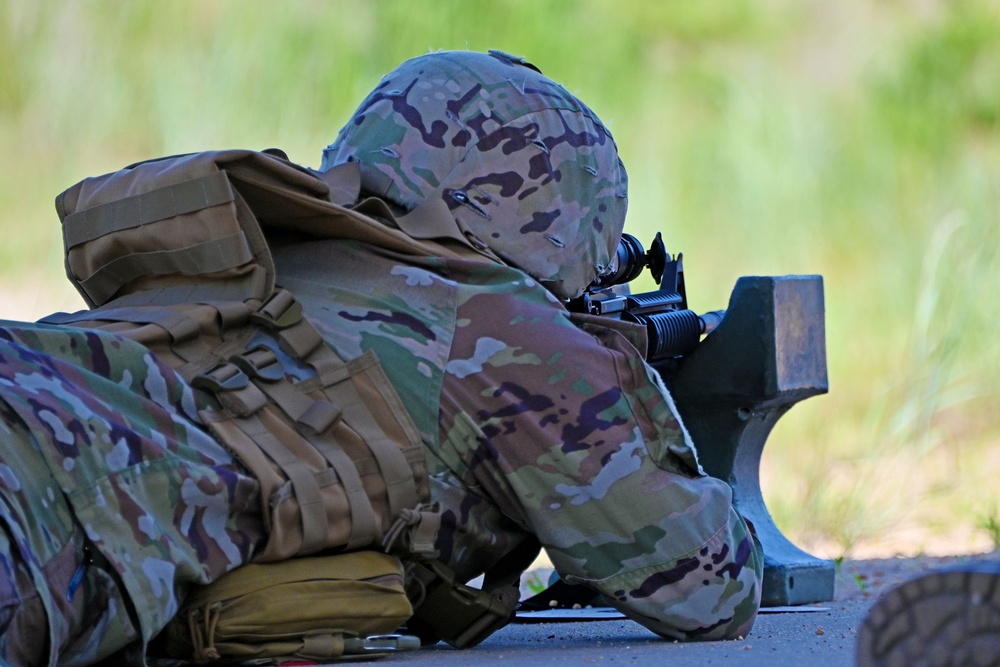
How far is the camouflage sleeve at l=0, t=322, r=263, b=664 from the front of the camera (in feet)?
6.42

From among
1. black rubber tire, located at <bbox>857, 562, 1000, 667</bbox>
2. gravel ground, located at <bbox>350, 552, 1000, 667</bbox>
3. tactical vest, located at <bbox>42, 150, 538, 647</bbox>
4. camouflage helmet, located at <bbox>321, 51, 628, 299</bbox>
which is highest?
camouflage helmet, located at <bbox>321, 51, 628, 299</bbox>

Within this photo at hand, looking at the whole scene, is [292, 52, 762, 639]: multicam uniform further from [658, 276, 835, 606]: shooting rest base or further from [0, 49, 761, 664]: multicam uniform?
[658, 276, 835, 606]: shooting rest base

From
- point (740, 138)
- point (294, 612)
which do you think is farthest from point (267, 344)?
point (740, 138)

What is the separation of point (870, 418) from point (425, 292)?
4.98 meters

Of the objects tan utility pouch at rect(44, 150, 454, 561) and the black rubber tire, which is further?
tan utility pouch at rect(44, 150, 454, 561)

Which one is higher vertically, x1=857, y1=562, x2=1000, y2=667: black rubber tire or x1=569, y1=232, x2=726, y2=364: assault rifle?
x1=569, y1=232, x2=726, y2=364: assault rifle

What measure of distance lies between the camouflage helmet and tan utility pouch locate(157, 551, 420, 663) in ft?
2.32

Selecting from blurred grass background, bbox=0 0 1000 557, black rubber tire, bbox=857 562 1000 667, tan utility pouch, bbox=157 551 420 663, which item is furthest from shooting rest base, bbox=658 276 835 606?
blurred grass background, bbox=0 0 1000 557

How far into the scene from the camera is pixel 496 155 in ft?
8.73

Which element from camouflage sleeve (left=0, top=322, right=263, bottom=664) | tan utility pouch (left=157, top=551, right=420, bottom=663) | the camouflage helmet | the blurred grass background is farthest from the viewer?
Answer: the blurred grass background

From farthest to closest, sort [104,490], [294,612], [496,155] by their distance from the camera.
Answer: [496,155], [294,612], [104,490]

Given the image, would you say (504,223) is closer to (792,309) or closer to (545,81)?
(545,81)

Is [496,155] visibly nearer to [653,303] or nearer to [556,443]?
[556,443]

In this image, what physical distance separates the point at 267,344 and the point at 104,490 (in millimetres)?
433
